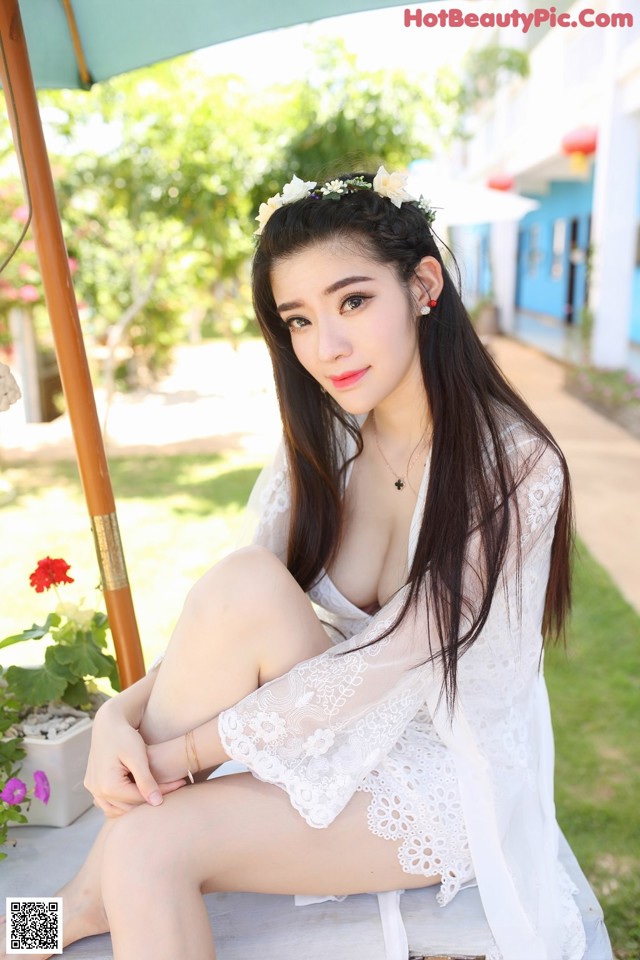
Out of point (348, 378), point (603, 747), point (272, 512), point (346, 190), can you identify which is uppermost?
point (346, 190)

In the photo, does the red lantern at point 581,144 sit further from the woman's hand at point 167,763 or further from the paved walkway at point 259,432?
the woman's hand at point 167,763

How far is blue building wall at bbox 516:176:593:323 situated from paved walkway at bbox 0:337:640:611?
462 cm

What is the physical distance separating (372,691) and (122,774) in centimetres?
43

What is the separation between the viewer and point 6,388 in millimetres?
1561

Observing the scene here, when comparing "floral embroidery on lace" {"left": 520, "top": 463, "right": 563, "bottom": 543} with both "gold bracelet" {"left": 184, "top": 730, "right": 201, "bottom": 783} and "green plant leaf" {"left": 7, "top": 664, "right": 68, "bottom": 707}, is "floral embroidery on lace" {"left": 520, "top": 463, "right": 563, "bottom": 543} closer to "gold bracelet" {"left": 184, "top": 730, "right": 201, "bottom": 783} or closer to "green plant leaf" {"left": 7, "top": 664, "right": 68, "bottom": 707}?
"gold bracelet" {"left": 184, "top": 730, "right": 201, "bottom": 783}

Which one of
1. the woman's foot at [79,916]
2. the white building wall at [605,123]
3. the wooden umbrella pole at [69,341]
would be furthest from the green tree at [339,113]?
the woman's foot at [79,916]

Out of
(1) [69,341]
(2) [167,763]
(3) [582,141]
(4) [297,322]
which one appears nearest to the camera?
(2) [167,763]

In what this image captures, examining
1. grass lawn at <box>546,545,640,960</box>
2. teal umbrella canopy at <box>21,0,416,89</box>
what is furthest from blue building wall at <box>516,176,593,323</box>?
teal umbrella canopy at <box>21,0,416,89</box>

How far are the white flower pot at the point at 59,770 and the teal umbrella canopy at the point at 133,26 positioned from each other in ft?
4.89

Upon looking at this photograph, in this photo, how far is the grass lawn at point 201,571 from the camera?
247 centimetres

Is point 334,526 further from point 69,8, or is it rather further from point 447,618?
point 69,8

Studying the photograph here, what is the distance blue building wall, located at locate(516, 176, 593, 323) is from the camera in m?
16.4

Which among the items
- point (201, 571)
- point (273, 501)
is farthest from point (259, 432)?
point (273, 501)

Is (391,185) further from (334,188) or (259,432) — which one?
(259,432)
